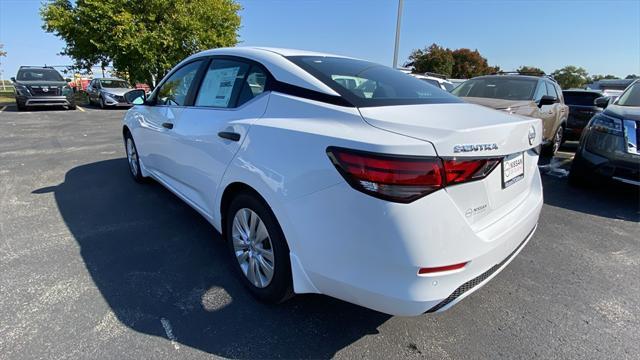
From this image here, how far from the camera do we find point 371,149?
1.64 m

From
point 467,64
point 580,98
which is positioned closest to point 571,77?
point 467,64

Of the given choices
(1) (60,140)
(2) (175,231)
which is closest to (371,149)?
(2) (175,231)

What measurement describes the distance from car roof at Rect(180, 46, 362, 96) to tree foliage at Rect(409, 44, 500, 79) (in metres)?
49.4

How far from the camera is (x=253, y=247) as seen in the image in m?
2.39

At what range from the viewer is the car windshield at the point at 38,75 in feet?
50.2

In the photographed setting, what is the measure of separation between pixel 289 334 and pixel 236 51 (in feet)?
6.77

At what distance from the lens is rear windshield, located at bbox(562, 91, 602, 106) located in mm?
9445

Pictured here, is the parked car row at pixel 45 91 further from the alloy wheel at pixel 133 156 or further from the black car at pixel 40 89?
the alloy wheel at pixel 133 156

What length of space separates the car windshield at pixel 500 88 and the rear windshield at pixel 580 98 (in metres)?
3.91

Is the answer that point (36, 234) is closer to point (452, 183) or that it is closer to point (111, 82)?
point (452, 183)

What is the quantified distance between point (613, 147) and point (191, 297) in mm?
4875

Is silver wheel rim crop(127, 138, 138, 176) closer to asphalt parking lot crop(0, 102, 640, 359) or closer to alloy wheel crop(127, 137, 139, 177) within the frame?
alloy wheel crop(127, 137, 139, 177)

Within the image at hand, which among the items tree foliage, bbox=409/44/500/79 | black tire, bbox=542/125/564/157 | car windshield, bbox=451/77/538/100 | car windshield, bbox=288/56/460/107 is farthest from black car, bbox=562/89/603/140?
tree foliage, bbox=409/44/500/79

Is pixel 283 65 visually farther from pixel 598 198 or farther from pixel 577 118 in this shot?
pixel 577 118
